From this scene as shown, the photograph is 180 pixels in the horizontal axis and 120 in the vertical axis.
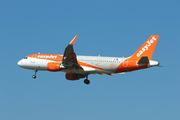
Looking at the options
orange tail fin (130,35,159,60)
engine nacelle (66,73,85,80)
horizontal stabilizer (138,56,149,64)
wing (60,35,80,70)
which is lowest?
engine nacelle (66,73,85,80)

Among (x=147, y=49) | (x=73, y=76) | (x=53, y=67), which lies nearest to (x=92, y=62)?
(x=73, y=76)

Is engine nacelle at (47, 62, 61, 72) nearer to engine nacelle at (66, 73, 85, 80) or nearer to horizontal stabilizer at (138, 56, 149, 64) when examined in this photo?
engine nacelle at (66, 73, 85, 80)

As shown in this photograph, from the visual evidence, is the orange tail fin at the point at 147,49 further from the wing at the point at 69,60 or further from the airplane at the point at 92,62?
the wing at the point at 69,60

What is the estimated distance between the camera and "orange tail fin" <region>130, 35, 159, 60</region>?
5070 cm

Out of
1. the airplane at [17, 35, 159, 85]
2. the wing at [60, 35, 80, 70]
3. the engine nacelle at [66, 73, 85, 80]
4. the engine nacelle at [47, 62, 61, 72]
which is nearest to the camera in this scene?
the wing at [60, 35, 80, 70]

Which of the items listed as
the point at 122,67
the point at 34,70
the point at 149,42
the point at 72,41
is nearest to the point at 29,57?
the point at 34,70

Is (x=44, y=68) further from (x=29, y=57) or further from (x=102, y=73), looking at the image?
(x=102, y=73)

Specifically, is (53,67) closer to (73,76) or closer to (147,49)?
(73,76)

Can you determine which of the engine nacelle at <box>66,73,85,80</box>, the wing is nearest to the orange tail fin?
the wing

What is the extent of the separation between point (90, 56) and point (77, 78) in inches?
225

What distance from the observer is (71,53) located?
49562 millimetres

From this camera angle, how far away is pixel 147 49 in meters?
50.9

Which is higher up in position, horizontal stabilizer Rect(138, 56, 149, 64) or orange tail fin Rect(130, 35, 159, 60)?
orange tail fin Rect(130, 35, 159, 60)

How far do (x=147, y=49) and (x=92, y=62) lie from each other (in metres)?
9.60
